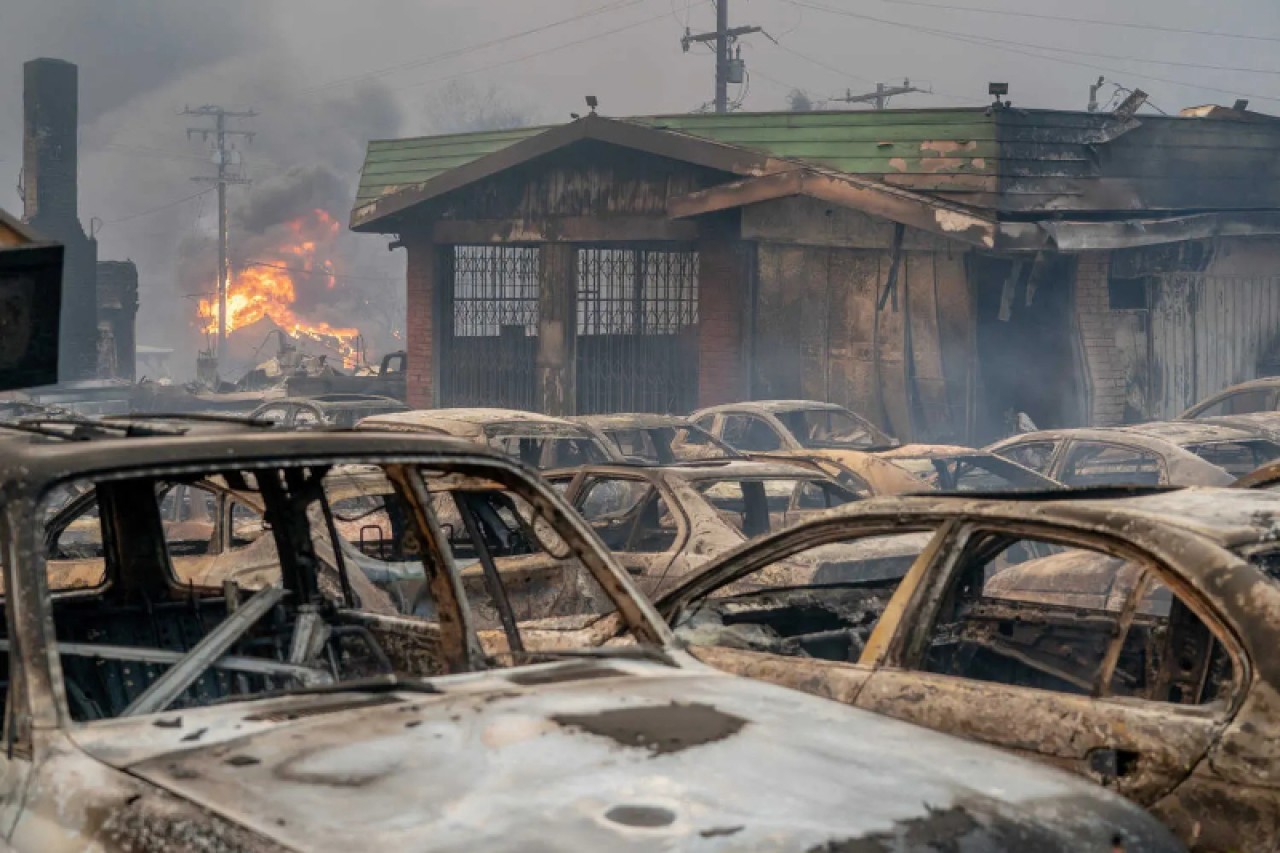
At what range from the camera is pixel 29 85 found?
37.0 meters

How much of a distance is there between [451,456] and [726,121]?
19.2m

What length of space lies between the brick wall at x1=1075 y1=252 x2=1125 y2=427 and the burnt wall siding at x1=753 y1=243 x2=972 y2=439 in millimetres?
1606

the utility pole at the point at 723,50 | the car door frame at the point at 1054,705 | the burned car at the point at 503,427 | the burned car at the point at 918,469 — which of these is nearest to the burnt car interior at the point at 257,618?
the car door frame at the point at 1054,705

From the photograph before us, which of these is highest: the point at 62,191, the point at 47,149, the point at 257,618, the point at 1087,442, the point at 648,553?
the point at 47,149

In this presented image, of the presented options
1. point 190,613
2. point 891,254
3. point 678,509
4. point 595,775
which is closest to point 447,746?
point 595,775

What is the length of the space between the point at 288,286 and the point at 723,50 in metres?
34.6

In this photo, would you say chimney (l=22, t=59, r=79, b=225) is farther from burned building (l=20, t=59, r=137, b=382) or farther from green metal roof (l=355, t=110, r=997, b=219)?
green metal roof (l=355, t=110, r=997, b=219)

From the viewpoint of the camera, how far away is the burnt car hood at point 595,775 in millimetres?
3047

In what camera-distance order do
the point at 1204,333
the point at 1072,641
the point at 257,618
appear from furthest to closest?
the point at 1204,333 → the point at 1072,641 → the point at 257,618

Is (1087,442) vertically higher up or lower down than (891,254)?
lower down

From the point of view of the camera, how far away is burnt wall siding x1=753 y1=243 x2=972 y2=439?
21062mm

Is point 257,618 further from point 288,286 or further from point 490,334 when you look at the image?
point 288,286

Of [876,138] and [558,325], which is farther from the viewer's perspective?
[558,325]

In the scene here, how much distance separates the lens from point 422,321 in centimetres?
2612
